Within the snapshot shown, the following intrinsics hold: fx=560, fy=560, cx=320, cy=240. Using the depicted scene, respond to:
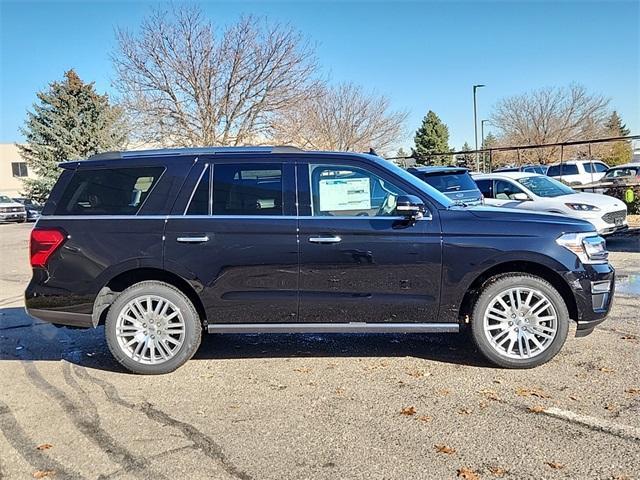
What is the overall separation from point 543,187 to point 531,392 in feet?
30.1

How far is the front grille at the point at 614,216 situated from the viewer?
37.4 feet

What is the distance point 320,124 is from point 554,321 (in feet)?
71.5

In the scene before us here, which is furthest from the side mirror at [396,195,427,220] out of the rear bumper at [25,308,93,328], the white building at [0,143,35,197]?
the white building at [0,143,35,197]

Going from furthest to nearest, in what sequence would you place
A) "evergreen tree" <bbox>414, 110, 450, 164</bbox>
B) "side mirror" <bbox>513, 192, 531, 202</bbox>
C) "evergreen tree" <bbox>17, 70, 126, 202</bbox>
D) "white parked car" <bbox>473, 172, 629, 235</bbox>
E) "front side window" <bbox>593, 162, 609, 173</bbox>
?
"evergreen tree" <bbox>414, 110, 450, 164</bbox> < "evergreen tree" <bbox>17, 70, 126, 202</bbox> < "front side window" <bbox>593, 162, 609, 173</bbox> < "side mirror" <bbox>513, 192, 531, 202</bbox> < "white parked car" <bbox>473, 172, 629, 235</bbox>

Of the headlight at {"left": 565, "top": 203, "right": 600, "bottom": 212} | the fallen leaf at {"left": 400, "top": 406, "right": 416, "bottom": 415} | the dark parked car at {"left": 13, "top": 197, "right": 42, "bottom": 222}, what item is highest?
the dark parked car at {"left": 13, "top": 197, "right": 42, "bottom": 222}

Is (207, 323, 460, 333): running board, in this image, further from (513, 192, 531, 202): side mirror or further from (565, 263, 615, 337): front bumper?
(513, 192, 531, 202): side mirror

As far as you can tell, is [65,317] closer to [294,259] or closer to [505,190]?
[294,259]

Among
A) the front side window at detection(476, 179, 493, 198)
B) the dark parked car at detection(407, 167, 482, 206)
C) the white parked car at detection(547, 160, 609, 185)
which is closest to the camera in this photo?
the dark parked car at detection(407, 167, 482, 206)

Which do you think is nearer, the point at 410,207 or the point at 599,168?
the point at 410,207

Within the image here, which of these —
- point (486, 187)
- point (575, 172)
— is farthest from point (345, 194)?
point (575, 172)

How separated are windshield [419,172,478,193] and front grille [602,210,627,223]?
2702 mm

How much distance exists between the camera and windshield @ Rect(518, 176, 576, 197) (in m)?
12.2

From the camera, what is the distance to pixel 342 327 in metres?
4.82

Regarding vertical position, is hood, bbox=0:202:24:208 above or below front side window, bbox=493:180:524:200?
above
